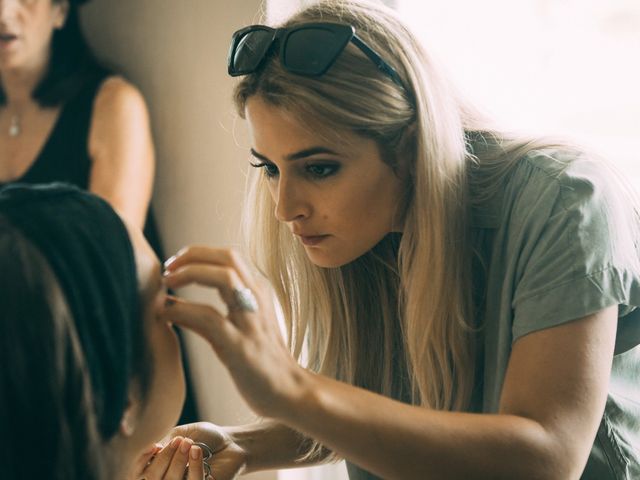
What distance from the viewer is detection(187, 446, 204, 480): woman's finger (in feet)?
2.94

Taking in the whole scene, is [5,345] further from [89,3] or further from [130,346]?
[89,3]

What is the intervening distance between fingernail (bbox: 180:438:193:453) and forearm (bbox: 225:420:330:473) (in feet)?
0.42

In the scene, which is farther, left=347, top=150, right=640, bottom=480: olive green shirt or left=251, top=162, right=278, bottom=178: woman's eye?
left=251, top=162, right=278, bottom=178: woman's eye

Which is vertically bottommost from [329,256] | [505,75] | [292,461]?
[292,461]

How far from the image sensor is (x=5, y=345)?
0.58 meters

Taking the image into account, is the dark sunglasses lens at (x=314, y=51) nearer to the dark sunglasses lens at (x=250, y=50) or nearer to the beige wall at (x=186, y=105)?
the dark sunglasses lens at (x=250, y=50)

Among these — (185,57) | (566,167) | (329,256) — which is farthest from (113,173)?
(566,167)

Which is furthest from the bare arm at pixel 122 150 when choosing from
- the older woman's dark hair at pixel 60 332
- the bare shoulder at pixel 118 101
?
the older woman's dark hair at pixel 60 332

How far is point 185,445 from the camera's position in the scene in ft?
3.00

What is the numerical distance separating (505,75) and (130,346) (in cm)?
101

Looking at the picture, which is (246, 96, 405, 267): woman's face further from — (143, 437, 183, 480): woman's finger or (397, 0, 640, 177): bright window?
(397, 0, 640, 177): bright window

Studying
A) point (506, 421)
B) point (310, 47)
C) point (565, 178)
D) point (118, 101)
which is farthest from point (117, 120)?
point (506, 421)

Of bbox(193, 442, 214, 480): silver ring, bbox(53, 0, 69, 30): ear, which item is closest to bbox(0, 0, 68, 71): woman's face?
bbox(53, 0, 69, 30): ear

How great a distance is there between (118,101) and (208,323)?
3.40 feet
